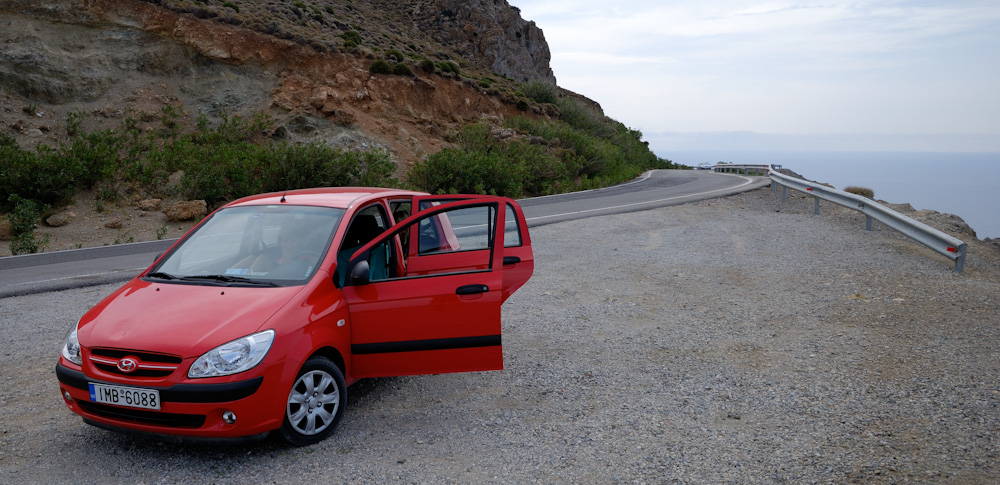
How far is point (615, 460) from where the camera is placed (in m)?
4.07

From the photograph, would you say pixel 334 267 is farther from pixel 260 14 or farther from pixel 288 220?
pixel 260 14

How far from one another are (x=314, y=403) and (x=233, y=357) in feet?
2.12

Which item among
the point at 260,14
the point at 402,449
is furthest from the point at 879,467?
the point at 260,14

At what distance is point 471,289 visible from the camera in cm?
455

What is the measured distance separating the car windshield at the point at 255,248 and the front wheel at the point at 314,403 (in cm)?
62

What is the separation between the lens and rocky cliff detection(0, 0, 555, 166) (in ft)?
75.3

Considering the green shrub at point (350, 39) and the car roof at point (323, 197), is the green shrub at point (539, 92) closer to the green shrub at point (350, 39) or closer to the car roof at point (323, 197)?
the green shrub at point (350, 39)

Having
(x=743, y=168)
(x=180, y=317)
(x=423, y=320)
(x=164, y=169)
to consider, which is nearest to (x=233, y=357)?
(x=180, y=317)

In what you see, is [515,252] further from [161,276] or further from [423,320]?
[161,276]

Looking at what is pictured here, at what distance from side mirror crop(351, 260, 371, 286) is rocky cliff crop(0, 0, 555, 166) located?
17061 millimetres

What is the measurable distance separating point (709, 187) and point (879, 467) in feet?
69.4

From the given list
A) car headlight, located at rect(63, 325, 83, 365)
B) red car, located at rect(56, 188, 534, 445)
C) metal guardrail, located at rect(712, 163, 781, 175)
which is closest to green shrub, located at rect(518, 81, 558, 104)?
metal guardrail, located at rect(712, 163, 781, 175)

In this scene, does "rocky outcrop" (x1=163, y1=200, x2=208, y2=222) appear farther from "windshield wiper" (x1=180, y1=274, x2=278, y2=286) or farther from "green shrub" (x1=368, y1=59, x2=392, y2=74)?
"green shrub" (x1=368, y1=59, x2=392, y2=74)

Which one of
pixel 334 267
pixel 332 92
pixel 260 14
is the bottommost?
pixel 334 267
